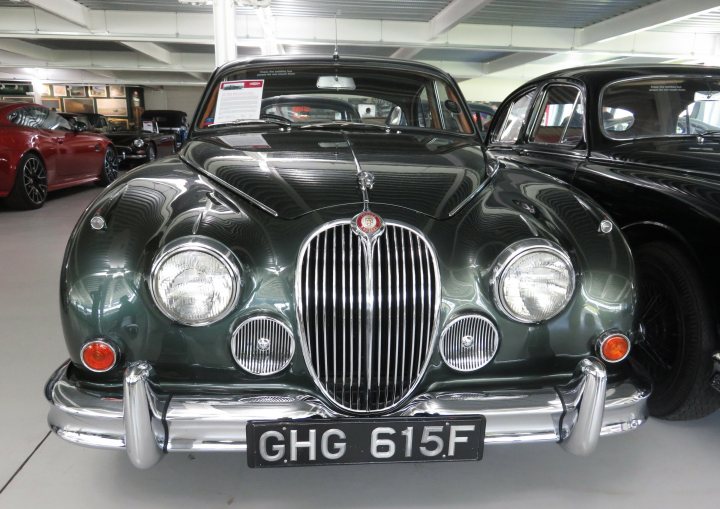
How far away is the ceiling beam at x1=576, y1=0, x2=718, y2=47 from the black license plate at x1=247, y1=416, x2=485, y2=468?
10.8m

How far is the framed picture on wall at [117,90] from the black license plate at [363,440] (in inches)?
1108

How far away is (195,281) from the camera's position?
1452 mm

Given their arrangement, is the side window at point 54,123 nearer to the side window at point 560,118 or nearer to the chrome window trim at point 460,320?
the side window at point 560,118

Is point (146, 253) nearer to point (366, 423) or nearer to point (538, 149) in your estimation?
point (366, 423)

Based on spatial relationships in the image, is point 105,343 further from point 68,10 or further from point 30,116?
point 68,10

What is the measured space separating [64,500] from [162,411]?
628 millimetres

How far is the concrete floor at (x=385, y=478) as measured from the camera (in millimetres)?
1737

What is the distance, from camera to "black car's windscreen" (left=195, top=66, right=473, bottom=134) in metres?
2.62

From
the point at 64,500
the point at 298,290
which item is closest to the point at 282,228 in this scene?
the point at 298,290

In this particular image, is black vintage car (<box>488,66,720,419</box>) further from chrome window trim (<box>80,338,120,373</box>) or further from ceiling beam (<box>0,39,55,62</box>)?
ceiling beam (<box>0,39,55,62</box>)

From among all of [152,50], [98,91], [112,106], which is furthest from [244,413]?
[98,91]

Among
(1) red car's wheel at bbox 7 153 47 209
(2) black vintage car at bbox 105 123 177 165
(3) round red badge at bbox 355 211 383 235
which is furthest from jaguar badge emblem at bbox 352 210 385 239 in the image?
(2) black vintage car at bbox 105 123 177 165

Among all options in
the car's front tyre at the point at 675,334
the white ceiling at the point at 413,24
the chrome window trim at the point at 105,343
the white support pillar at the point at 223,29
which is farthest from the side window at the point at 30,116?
the car's front tyre at the point at 675,334

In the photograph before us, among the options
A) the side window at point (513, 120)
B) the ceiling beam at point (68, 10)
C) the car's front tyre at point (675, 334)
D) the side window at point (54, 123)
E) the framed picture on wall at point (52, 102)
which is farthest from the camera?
the framed picture on wall at point (52, 102)
